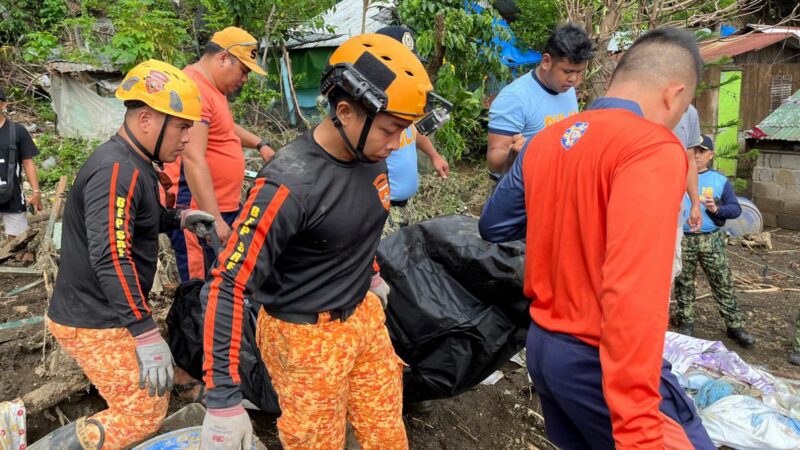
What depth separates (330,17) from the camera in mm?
14828

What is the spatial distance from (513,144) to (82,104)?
29.7ft

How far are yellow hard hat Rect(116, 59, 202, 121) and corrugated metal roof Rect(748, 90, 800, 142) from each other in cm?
942

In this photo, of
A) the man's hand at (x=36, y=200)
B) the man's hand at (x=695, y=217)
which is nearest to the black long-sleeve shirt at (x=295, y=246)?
the man's hand at (x=695, y=217)

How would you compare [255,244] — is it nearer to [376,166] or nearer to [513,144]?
[376,166]

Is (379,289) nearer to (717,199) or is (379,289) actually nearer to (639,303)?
(639,303)

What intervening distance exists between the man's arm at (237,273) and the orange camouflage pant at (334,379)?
1.01 ft

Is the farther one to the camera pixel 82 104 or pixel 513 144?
pixel 82 104

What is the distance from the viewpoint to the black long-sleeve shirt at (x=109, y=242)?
7.84 ft

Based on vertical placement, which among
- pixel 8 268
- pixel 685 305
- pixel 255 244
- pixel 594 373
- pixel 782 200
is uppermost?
pixel 255 244

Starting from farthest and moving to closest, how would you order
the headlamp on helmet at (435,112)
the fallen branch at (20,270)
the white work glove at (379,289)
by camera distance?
the fallen branch at (20,270) → the white work glove at (379,289) → the headlamp on helmet at (435,112)

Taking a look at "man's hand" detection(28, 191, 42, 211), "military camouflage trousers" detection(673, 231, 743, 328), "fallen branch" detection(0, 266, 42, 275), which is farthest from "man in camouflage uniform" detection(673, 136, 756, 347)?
"man's hand" detection(28, 191, 42, 211)

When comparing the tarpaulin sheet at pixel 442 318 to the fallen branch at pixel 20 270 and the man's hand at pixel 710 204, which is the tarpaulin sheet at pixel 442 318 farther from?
the fallen branch at pixel 20 270

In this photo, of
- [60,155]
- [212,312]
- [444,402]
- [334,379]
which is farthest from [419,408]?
[60,155]

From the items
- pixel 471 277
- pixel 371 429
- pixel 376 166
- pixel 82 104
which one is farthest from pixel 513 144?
pixel 82 104
